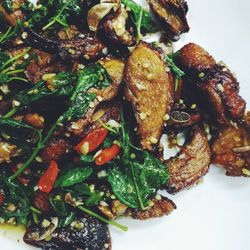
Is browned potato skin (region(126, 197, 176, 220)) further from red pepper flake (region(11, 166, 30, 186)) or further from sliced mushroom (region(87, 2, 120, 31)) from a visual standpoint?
sliced mushroom (region(87, 2, 120, 31))

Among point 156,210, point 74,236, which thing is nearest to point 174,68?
point 156,210

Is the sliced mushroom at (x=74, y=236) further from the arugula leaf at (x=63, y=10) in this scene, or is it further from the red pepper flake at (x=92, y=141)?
the arugula leaf at (x=63, y=10)

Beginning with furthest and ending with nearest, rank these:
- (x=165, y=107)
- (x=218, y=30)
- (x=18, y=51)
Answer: (x=218, y=30) → (x=18, y=51) → (x=165, y=107)

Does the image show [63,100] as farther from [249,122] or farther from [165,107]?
[249,122]

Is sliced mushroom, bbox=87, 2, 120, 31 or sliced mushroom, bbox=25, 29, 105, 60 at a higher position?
sliced mushroom, bbox=87, 2, 120, 31

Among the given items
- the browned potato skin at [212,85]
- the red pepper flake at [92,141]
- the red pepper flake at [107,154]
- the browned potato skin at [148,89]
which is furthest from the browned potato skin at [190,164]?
the red pepper flake at [92,141]

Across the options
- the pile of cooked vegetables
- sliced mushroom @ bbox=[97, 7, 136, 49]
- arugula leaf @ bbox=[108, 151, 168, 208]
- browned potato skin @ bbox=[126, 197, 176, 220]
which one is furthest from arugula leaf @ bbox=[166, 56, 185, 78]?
browned potato skin @ bbox=[126, 197, 176, 220]

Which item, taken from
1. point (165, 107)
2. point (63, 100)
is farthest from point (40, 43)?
point (165, 107)
